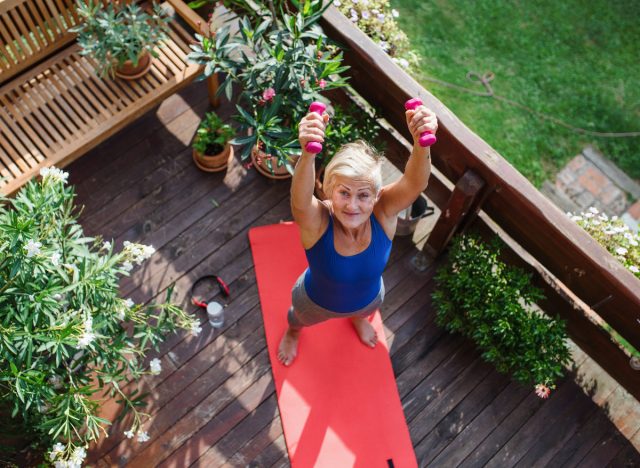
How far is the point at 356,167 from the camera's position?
92.7 inches

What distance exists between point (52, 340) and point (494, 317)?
2.31m

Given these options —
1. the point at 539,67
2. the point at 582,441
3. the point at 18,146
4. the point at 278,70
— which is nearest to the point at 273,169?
the point at 278,70

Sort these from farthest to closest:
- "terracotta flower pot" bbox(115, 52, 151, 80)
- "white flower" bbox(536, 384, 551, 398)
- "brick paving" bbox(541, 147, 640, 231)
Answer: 1. "brick paving" bbox(541, 147, 640, 231)
2. "terracotta flower pot" bbox(115, 52, 151, 80)
3. "white flower" bbox(536, 384, 551, 398)

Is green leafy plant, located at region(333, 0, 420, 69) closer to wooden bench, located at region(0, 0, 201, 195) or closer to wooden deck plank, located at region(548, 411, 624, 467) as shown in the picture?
wooden bench, located at region(0, 0, 201, 195)

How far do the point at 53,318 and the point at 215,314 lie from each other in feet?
3.74

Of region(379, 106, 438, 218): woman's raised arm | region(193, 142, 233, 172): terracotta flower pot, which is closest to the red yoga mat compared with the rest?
region(193, 142, 233, 172): terracotta flower pot

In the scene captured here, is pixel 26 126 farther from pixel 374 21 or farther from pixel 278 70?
pixel 374 21

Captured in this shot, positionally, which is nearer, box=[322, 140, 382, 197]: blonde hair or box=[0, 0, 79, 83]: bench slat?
box=[322, 140, 382, 197]: blonde hair

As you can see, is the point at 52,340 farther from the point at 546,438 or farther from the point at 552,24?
the point at 552,24

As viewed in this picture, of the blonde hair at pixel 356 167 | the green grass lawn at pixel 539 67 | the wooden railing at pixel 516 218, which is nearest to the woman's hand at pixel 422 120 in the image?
the blonde hair at pixel 356 167

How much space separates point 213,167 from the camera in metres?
3.97

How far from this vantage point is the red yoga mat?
11.0 feet

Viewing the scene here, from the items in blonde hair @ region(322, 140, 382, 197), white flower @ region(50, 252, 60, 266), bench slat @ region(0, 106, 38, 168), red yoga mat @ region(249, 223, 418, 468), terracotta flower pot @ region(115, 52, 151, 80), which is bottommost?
red yoga mat @ region(249, 223, 418, 468)

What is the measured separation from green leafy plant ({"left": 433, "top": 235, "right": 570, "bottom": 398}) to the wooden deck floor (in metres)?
0.22
